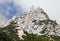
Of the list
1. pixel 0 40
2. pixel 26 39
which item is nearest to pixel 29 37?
pixel 26 39

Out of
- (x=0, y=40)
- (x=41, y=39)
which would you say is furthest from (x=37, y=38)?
(x=0, y=40)

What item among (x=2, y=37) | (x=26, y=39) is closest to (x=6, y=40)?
(x=2, y=37)

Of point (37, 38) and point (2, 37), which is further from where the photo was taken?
point (2, 37)

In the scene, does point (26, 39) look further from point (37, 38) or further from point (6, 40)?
point (6, 40)

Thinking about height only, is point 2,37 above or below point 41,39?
above

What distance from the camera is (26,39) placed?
2689 inches

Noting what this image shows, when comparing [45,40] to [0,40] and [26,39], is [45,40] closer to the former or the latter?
[26,39]

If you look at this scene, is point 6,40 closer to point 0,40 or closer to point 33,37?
point 0,40

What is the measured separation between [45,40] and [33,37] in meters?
3.57

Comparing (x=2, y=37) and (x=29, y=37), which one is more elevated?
(x=2, y=37)

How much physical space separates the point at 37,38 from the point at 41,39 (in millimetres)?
1107

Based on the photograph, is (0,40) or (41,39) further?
(0,40)

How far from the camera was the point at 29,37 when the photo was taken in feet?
224

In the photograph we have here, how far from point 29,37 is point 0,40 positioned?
1292 cm
